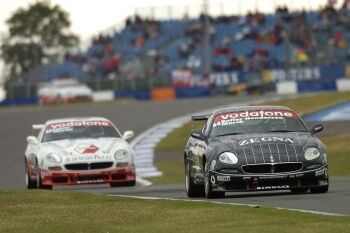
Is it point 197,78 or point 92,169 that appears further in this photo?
point 197,78

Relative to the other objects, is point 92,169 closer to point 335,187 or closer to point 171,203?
point 335,187

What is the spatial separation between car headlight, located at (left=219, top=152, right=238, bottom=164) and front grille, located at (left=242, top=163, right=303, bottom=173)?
0.44 ft

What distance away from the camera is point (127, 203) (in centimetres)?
1309

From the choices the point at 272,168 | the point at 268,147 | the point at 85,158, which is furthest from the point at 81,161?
the point at 272,168

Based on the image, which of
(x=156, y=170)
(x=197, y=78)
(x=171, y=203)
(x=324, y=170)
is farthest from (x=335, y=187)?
(x=197, y=78)

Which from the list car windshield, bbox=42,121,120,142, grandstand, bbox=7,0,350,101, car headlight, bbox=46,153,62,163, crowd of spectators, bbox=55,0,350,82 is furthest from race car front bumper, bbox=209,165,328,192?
crowd of spectators, bbox=55,0,350,82

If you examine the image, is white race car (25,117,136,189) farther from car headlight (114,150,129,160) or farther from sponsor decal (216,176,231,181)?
sponsor decal (216,176,231,181)

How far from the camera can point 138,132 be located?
122 feet

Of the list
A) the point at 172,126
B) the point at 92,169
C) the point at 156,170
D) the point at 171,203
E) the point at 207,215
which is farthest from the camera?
the point at 172,126

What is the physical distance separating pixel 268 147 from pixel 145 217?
10.2 feet

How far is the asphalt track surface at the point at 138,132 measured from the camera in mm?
13070

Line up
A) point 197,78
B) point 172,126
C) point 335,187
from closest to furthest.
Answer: point 335,187, point 172,126, point 197,78

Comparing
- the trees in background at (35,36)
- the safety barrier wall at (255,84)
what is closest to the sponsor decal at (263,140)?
the safety barrier wall at (255,84)

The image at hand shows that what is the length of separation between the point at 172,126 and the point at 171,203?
2593 centimetres
